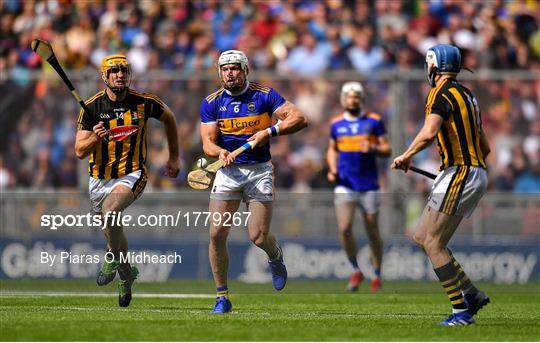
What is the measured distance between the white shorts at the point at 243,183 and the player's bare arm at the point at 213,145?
0.82 feet

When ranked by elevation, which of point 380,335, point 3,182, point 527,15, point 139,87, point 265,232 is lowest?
point 380,335

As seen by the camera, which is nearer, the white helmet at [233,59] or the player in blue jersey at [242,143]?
the white helmet at [233,59]

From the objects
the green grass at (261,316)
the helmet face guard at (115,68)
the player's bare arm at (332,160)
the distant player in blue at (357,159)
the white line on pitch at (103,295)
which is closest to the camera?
the green grass at (261,316)

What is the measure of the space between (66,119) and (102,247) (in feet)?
6.98

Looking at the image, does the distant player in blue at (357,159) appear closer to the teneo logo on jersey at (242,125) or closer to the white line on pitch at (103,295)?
the white line on pitch at (103,295)

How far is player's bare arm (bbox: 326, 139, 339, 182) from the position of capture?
18.6m

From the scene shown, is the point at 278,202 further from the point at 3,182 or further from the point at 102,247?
the point at 3,182

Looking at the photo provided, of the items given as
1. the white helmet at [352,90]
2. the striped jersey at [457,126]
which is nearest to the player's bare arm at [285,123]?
the striped jersey at [457,126]

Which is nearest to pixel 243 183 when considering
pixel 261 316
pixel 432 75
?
pixel 261 316

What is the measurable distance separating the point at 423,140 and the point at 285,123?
2.14 m

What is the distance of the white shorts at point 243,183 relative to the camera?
1334 cm

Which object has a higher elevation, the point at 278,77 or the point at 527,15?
the point at 527,15

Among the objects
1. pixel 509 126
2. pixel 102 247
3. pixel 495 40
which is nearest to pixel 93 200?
pixel 102 247

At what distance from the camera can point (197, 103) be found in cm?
2048
